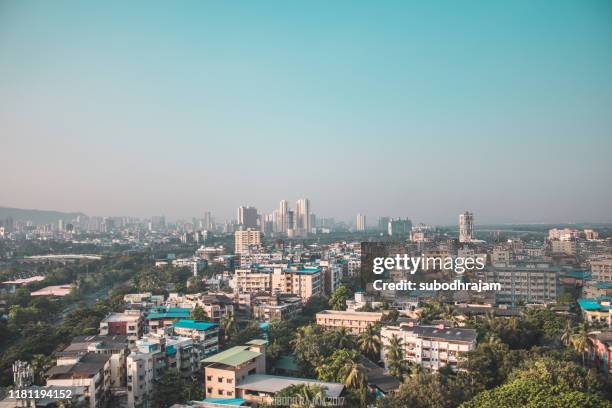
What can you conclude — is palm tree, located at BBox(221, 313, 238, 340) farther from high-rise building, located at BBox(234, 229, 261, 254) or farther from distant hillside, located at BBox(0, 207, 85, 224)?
distant hillside, located at BBox(0, 207, 85, 224)

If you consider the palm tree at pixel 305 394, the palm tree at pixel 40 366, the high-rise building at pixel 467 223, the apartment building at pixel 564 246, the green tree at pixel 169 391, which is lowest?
the green tree at pixel 169 391

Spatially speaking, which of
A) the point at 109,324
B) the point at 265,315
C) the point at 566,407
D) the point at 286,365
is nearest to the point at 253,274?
the point at 265,315

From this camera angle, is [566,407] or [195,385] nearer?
[566,407]

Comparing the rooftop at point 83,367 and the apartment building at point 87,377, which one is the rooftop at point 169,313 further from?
the apartment building at point 87,377

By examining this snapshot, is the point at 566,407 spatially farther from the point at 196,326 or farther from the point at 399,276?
the point at 399,276

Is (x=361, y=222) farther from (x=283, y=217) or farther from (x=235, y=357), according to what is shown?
(x=235, y=357)

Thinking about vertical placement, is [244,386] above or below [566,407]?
below

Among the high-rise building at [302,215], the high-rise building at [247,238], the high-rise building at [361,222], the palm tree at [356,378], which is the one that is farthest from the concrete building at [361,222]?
→ the palm tree at [356,378]
